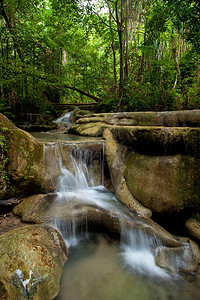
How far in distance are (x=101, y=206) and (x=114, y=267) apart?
98cm

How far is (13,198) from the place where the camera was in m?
2.92

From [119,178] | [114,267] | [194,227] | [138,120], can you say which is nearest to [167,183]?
[194,227]

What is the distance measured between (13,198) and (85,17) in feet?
28.0

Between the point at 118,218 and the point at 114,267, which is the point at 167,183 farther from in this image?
the point at 114,267

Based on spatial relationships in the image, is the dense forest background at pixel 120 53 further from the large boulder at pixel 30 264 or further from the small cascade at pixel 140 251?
the large boulder at pixel 30 264

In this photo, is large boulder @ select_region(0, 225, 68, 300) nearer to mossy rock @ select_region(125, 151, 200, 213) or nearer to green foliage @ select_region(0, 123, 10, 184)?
green foliage @ select_region(0, 123, 10, 184)

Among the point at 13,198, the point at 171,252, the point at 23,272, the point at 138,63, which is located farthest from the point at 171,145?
the point at 138,63

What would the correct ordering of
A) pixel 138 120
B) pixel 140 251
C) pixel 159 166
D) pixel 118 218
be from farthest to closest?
pixel 138 120 < pixel 159 166 < pixel 118 218 < pixel 140 251

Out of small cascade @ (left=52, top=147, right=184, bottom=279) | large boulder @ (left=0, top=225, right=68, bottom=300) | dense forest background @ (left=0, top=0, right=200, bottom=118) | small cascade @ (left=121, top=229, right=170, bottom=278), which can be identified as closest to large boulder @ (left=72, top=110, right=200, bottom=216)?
small cascade @ (left=52, top=147, right=184, bottom=279)

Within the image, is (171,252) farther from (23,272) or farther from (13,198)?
(13,198)

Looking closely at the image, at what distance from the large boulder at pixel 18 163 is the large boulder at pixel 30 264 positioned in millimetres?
938

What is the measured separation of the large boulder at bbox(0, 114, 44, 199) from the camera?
2.77 metres

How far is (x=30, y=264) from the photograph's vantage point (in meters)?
1.76

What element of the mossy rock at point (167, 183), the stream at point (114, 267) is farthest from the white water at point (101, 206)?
the mossy rock at point (167, 183)
